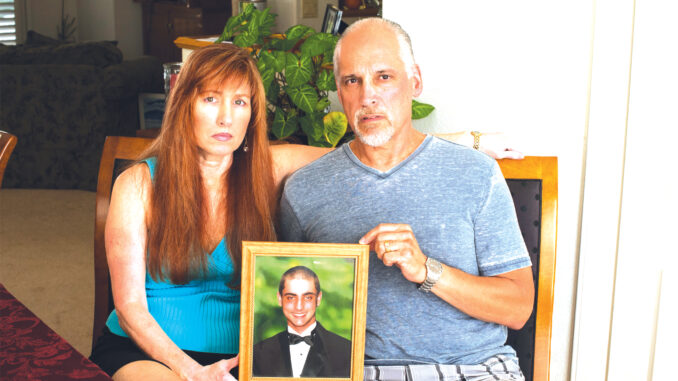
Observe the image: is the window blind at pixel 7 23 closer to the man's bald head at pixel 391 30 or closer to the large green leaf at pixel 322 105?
the large green leaf at pixel 322 105

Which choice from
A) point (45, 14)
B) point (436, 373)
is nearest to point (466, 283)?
point (436, 373)

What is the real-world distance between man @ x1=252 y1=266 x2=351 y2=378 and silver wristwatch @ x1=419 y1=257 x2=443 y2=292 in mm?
231

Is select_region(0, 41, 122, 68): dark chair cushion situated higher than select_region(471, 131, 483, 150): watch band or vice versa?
select_region(0, 41, 122, 68): dark chair cushion

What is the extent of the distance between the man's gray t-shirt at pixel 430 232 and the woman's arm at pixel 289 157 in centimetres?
19

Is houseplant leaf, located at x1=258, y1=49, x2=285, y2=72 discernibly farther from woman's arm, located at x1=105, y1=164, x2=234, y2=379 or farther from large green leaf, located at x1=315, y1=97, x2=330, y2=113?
woman's arm, located at x1=105, y1=164, x2=234, y2=379

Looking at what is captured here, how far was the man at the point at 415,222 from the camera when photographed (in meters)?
1.35

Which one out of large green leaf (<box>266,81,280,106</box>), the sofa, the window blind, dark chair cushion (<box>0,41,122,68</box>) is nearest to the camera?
large green leaf (<box>266,81,280,106</box>)

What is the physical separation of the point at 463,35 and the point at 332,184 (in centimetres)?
65

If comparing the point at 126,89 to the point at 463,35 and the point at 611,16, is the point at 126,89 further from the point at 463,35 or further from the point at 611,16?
the point at 611,16

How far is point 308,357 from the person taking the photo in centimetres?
111

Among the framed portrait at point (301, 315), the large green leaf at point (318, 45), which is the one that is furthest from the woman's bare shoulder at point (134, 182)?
the large green leaf at point (318, 45)

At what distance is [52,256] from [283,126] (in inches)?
94.3

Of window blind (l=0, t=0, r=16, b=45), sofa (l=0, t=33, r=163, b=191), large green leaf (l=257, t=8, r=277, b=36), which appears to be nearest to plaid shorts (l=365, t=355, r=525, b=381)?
large green leaf (l=257, t=8, r=277, b=36)

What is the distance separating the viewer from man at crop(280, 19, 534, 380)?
135 centimetres
